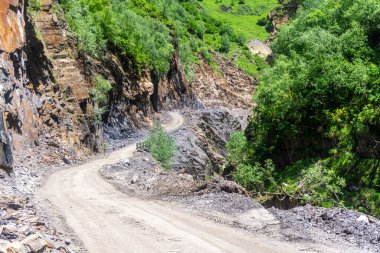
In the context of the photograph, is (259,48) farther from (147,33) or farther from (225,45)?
(147,33)

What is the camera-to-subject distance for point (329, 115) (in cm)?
2144

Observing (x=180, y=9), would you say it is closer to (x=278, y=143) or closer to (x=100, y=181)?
(x=278, y=143)

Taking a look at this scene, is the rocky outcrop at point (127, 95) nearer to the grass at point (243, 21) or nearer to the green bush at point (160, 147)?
the green bush at point (160, 147)

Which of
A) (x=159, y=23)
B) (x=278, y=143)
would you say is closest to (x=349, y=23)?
(x=278, y=143)

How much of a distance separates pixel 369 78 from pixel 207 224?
43.2 ft

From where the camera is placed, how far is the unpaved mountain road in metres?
8.80

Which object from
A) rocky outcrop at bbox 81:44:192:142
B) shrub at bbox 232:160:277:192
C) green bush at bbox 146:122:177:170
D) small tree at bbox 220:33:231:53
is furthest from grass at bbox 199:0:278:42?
shrub at bbox 232:160:277:192

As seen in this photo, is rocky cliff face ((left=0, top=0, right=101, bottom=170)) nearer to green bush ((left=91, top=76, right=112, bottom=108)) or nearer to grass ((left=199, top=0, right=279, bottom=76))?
green bush ((left=91, top=76, right=112, bottom=108))

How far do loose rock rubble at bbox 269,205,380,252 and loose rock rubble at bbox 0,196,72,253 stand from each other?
5355mm

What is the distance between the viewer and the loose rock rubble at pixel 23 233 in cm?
687

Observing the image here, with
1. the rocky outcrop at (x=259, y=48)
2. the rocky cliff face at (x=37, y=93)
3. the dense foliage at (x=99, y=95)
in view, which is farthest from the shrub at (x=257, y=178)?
the rocky outcrop at (x=259, y=48)

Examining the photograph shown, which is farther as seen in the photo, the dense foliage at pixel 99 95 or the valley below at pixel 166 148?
the dense foliage at pixel 99 95

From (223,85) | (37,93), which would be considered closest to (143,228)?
(37,93)

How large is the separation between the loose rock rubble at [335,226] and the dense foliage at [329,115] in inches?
199
